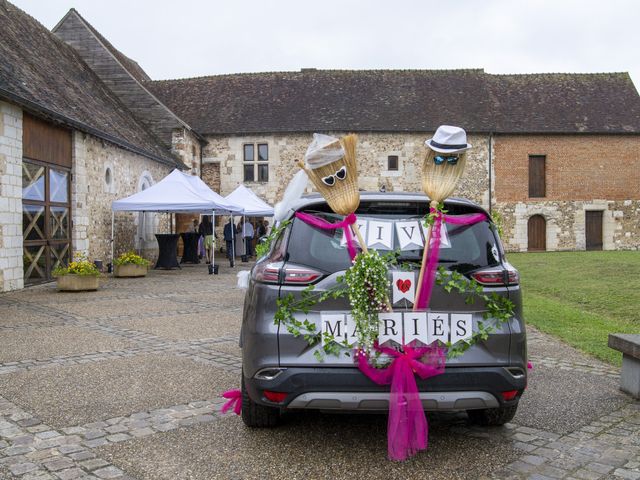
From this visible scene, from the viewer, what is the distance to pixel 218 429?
13.3 ft

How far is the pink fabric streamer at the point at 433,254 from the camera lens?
3447mm

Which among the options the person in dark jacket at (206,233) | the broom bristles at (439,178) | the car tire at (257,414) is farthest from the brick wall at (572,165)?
the car tire at (257,414)

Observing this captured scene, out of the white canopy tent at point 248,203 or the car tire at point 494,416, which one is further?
the white canopy tent at point 248,203

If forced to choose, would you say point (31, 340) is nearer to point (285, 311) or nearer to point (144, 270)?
point (285, 311)

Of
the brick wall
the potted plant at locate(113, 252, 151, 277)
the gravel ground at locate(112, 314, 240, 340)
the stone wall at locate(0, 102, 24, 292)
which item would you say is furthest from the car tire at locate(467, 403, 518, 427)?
the brick wall

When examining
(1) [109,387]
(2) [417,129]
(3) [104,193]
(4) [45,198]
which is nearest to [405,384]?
(1) [109,387]

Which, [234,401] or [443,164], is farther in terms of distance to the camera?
[234,401]

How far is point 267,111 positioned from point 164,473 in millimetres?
27607

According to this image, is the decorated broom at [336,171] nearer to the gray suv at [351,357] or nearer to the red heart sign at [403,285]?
the gray suv at [351,357]

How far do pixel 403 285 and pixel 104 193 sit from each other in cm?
1521

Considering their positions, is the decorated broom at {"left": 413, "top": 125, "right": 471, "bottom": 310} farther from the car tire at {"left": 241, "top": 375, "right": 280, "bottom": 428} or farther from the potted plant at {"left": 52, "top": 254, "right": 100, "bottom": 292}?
the potted plant at {"left": 52, "top": 254, "right": 100, "bottom": 292}

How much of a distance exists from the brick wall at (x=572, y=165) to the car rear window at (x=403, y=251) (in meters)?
27.9

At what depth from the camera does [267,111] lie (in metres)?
29.9

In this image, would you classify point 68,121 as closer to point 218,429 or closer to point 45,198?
point 45,198
